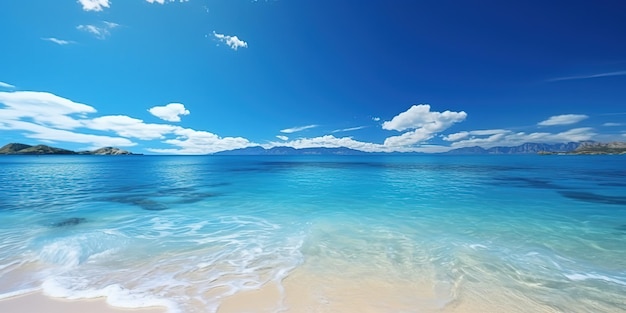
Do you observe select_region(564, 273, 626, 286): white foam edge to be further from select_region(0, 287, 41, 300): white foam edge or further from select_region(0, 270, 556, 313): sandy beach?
select_region(0, 287, 41, 300): white foam edge

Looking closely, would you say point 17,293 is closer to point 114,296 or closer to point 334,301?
point 114,296

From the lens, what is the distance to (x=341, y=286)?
Answer: 6.33 m

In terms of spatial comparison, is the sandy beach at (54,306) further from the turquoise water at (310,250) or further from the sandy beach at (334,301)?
the turquoise water at (310,250)

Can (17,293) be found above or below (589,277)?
above

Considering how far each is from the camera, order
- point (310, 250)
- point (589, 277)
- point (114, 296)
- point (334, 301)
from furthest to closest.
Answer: point (310, 250), point (589, 277), point (114, 296), point (334, 301)

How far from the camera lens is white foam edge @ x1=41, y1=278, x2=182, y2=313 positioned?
5.38 metres

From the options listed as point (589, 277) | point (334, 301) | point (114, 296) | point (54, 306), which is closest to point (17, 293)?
point (54, 306)

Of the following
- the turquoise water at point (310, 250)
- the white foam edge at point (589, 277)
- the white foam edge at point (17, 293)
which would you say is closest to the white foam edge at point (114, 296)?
the turquoise water at point (310, 250)

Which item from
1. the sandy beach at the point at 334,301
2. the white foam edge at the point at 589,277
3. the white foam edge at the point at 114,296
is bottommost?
the white foam edge at the point at 589,277

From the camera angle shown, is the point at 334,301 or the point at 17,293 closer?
the point at 334,301

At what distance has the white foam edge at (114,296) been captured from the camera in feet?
17.6

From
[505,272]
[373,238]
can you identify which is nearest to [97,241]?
[373,238]

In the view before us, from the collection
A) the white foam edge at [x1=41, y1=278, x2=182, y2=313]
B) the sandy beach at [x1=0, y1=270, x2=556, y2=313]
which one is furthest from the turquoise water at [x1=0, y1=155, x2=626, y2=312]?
the sandy beach at [x1=0, y1=270, x2=556, y2=313]

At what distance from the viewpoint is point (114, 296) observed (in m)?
5.71
